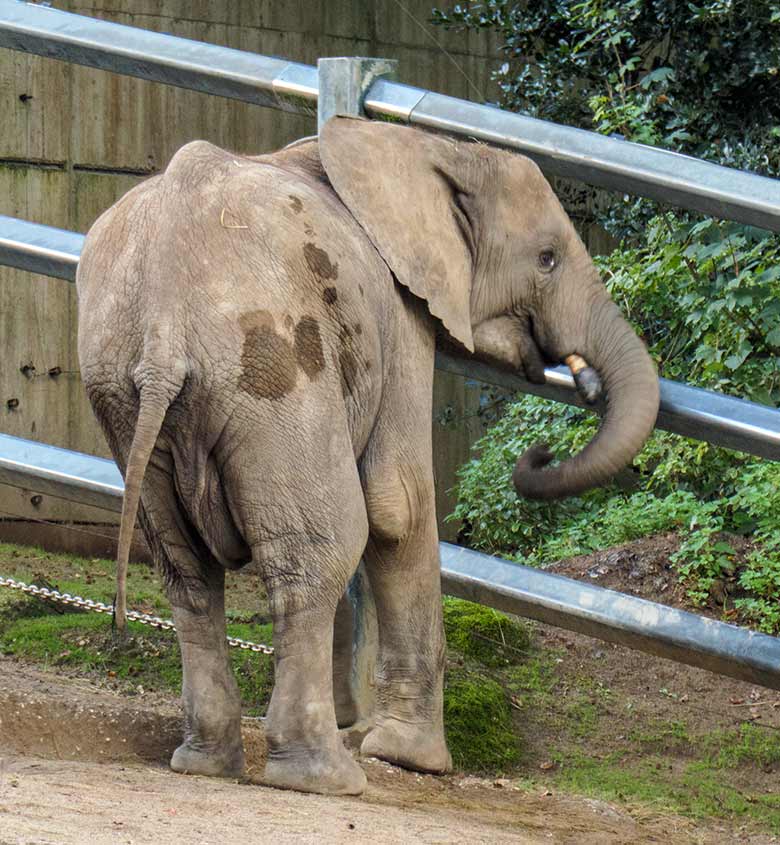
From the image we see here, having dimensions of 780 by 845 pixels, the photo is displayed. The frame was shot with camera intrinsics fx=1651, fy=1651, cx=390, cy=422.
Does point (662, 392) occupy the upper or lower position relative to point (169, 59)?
lower

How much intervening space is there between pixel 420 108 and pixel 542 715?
196 centimetres

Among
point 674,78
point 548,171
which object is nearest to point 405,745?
point 548,171

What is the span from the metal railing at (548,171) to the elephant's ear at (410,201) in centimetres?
11

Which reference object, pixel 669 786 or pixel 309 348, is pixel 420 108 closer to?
pixel 309 348

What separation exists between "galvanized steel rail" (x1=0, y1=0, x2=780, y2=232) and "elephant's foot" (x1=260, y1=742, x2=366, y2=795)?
1.46 m

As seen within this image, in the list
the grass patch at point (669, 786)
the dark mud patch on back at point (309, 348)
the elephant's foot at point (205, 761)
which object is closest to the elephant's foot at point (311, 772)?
the elephant's foot at point (205, 761)

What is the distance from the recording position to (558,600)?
429cm

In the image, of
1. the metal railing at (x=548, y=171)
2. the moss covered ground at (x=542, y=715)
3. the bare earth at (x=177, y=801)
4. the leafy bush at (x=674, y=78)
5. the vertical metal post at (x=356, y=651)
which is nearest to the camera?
the bare earth at (x=177, y=801)

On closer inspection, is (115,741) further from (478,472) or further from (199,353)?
(478,472)

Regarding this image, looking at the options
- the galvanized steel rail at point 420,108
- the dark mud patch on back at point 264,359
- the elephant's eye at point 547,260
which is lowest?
the dark mud patch on back at point 264,359

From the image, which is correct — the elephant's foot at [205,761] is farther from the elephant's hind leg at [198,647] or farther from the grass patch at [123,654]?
the grass patch at [123,654]

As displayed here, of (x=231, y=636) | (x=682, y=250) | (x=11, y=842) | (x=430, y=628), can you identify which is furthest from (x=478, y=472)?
(x=11, y=842)

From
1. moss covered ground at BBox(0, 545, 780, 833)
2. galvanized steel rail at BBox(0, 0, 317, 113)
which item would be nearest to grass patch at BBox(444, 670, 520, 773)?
moss covered ground at BBox(0, 545, 780, 833)

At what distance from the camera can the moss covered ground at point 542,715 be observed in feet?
15.1
